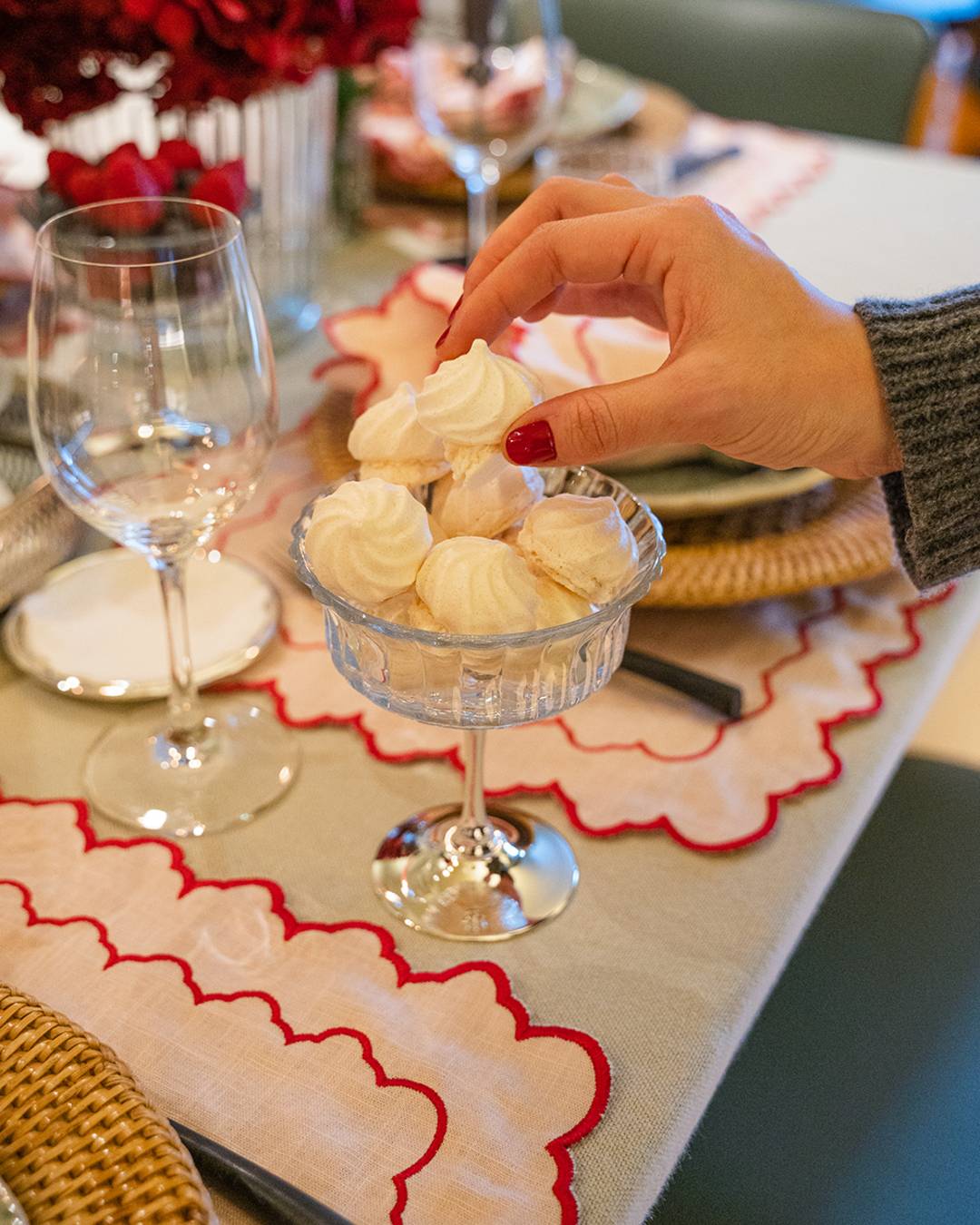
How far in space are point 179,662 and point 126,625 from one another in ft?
0.39

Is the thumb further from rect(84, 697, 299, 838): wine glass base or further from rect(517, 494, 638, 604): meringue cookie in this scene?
rect(84, 697, 299, 838): wine glass base

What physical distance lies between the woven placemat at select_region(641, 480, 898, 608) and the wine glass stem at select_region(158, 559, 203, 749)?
0.28m

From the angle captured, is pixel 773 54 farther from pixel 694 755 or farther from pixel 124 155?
pixel 694 755

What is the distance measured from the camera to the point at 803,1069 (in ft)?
2.09

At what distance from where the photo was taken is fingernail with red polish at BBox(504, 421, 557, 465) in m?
0.55

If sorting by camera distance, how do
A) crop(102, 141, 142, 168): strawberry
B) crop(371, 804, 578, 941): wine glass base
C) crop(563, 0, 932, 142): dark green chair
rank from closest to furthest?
crop(371, 804, 578, 941): wine glass base → crop(102, 141, 142, 168): strawberry → crop(563, 0, 932, 142): dark green chair

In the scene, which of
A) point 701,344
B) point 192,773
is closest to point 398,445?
point 701,344

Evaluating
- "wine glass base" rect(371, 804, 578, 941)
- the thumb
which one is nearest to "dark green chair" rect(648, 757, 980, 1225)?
"wine glass base" rect(371, 804, 578, 941)

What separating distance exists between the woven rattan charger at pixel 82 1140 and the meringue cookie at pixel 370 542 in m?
0.21

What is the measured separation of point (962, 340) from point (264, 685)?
0.45 meters

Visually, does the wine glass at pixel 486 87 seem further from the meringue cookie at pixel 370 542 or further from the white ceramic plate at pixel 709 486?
the meringue cookie at pixel 370 542

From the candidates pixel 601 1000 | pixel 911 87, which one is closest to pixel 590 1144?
pixel 601 1000

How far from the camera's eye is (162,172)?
917 mm

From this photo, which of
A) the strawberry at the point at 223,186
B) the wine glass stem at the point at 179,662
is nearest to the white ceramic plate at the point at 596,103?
the strawberry at the point at 223,186
